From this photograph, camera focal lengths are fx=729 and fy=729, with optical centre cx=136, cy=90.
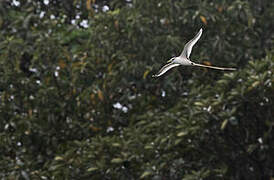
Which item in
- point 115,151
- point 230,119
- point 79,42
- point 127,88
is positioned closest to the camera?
point 230,119

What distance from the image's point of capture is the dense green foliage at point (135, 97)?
698cm

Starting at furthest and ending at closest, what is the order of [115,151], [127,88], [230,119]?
[127,88] < [115,151] < [230,119]

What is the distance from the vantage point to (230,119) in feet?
22.0

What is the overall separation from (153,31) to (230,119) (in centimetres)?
154

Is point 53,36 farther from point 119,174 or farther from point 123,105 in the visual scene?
point 119,174

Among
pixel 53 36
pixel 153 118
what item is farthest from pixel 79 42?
pixel 153 118

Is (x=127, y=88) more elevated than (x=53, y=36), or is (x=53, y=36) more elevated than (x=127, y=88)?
(x=53, y=36)

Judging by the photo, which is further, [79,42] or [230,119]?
[79,42]

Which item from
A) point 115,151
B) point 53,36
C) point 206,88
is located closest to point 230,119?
point 206,88

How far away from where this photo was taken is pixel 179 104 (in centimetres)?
718

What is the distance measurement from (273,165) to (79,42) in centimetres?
288

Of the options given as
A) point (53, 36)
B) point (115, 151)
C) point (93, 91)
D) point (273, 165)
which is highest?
point (53, 36)

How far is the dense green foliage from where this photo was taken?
6.98 metres

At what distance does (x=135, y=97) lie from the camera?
776 cm
